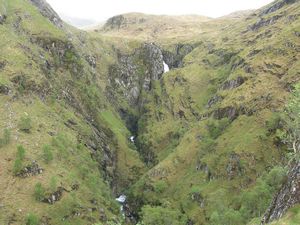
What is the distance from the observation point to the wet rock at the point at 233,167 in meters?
154

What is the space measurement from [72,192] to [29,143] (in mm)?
26217

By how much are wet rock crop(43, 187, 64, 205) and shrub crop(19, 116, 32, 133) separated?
30.1m

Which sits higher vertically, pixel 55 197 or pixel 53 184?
pixel 53 184

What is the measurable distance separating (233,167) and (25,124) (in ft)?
275

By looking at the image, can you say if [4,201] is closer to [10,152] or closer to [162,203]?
[10,152]

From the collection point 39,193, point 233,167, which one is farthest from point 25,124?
point 233,167

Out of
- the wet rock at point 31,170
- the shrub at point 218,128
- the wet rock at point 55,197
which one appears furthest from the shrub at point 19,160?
the shrub at point 218,128

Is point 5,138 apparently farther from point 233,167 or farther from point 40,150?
point 233,167

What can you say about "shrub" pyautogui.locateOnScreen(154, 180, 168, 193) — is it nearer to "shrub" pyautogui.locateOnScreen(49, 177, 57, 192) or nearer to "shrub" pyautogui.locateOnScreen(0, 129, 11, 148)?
"shrub" pyautogui.locateOnScreen(49, 177, 57, 192)

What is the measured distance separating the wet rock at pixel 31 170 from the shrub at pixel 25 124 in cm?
1712

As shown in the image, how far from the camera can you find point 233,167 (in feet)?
511

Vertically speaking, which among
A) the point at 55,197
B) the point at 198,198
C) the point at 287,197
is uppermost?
the point at 287,197

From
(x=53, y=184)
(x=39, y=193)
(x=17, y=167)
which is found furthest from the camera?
(x=53, y=184)

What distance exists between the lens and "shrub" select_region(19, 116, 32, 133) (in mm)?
158000
